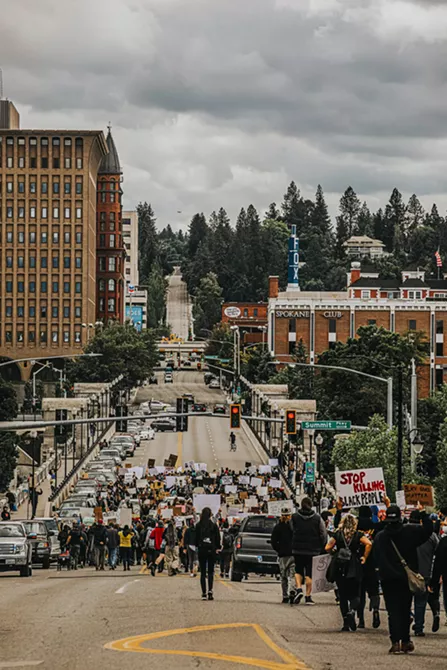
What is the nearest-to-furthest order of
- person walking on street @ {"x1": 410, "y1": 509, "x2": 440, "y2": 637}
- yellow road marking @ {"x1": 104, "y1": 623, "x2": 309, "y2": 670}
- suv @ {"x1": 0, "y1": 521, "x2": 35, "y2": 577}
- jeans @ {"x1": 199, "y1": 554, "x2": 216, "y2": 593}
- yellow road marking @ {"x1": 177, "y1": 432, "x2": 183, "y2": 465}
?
1. yellow road marking @ {"x1": 104, "y1": 623, "x2": 309, "y2": 670}
2. person walking on street @ {"x1": 410, "y1": 509, "x2": 440, "y2": 637}
3. jeans @ {"x1": 199, "y1": 554, "x2": 216, "y2": 593}
4. suv @ {"x1": 0, "y1": 521, "x2": 35, "y2": 577}
5. yellow road marking @ {"x1": 177, "y1": 432, "x2": 183, "y2": 465}

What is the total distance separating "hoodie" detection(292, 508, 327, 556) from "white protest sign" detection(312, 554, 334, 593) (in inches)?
25.4

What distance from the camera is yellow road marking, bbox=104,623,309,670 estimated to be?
1566cm

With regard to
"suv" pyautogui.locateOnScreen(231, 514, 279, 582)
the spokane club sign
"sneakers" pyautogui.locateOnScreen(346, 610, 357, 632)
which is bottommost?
"suv" pyautogui.locateOnScreen(231, 514, 279, 582)

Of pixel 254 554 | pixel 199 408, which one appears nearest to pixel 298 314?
pixel 199 408

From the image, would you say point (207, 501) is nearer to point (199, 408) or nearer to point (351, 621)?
point (351, 621)

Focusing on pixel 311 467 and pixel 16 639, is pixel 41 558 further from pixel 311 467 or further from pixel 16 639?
pixel 311 467

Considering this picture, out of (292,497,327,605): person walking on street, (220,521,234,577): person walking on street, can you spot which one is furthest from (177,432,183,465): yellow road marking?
(292,497,327,605): person walking on street

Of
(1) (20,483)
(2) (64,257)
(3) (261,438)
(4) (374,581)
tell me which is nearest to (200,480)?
(1) (20,483)

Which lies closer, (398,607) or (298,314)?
(398,607)

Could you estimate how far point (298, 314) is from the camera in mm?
170875

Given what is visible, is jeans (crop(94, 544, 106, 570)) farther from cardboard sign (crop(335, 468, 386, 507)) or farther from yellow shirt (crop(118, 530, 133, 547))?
cardboard sign (crop(335, 468, 386, 507))

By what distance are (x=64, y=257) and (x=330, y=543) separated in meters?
180

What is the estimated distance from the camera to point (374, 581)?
70.7ft

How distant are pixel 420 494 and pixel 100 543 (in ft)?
34.9
